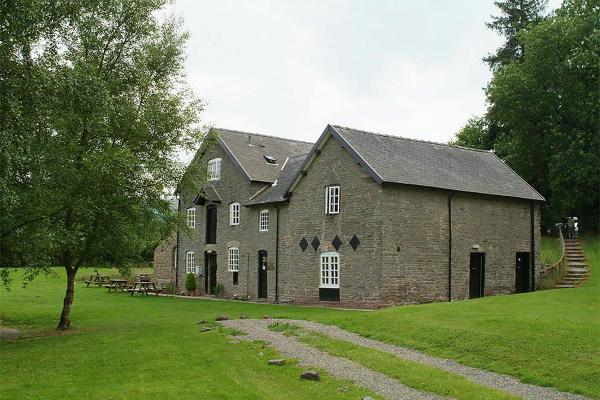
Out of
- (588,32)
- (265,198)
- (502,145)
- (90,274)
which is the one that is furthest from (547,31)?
(90,274)

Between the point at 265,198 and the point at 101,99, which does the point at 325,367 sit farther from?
the point at 265,198

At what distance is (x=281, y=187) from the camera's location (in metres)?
35.2

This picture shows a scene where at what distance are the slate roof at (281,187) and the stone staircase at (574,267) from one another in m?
15.3

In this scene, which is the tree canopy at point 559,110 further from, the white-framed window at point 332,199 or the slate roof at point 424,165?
the white-framed window at point 332,199

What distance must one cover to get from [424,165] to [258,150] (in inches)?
531

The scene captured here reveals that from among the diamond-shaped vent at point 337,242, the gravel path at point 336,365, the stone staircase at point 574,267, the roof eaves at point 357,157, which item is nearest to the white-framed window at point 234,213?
the diamond-shaped vent at point 337,242

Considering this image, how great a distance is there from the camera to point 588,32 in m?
40.8

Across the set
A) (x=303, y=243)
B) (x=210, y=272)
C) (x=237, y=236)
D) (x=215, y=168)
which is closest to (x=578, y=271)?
(x=303, y=243)

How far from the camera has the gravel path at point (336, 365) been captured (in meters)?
11.3

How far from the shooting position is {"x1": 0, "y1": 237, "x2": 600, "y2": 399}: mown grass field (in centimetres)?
1179

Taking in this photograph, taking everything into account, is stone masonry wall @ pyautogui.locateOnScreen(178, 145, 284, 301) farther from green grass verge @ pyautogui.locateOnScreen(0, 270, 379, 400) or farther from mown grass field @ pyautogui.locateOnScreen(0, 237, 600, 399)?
mown grass field @ pyautogui.locateOnScreen(0, 237, 600, 399)

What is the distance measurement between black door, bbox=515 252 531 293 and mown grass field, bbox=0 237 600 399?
26.6 feet

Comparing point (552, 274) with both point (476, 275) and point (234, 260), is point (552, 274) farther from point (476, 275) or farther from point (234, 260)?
point (234, 260)

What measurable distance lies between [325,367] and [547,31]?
35148mm
